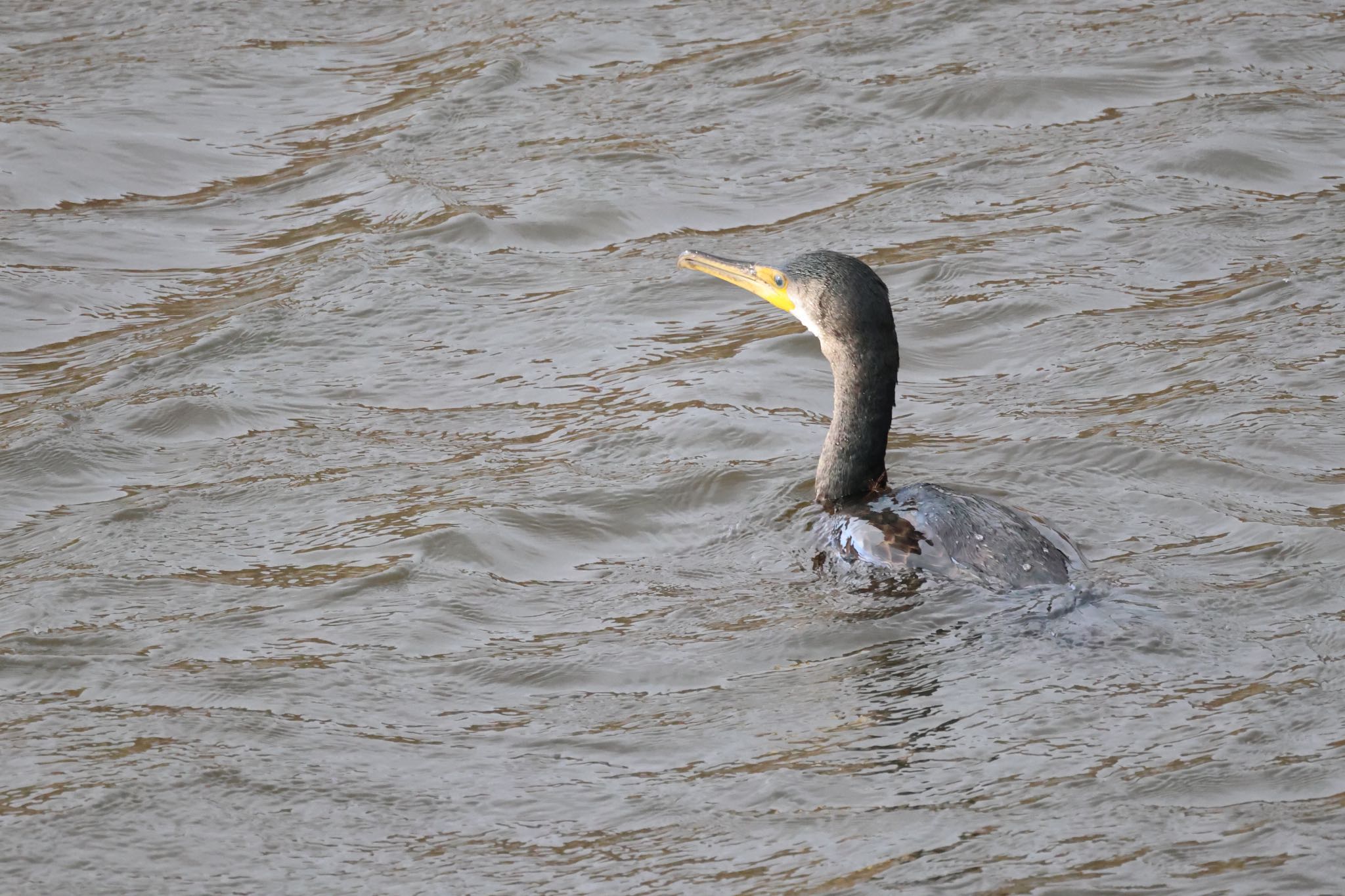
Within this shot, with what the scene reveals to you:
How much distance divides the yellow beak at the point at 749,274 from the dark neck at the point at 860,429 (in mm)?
417

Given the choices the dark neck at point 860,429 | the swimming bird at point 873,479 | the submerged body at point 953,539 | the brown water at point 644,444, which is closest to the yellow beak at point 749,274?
the swimming bird at point 873,479

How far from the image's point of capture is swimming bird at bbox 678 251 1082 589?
5633mm

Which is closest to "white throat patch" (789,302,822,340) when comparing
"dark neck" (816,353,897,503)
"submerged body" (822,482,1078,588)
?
"dark neck" (816,353,897,503)

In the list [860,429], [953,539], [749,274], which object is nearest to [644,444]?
[749,274]

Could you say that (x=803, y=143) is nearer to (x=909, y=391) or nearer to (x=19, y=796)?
(x=909, y=391)

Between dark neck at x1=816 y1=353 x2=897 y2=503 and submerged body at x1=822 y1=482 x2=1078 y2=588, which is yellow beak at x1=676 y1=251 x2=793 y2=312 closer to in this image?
dark neck at x1=816 y1=353 x2=897 y2=503

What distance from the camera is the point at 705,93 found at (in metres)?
10.4

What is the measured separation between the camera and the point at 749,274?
676 cm

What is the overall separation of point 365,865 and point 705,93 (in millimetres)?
6970

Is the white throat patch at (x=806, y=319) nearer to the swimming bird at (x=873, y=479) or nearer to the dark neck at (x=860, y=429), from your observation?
the swimming bird at (x=873, y=479)

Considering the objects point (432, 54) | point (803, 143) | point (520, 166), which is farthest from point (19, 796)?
point (432, 54)

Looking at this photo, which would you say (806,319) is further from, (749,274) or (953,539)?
(953,539)

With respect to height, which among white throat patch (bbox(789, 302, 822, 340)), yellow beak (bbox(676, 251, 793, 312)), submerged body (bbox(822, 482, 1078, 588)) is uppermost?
yellow beak (bbox(676, 251, 793, 312))

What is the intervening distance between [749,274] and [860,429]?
0.82 metres
